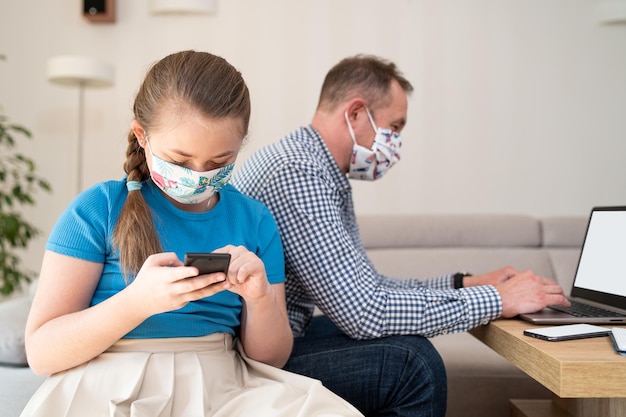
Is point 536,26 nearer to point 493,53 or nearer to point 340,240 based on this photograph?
point 493,53

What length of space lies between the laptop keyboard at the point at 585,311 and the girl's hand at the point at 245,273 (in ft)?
2.30

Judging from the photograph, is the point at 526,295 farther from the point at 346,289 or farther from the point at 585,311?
the point at 346,289

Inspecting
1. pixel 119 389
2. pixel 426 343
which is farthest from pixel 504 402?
pixel 119 389

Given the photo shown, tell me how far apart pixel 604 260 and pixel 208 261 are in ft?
3.43

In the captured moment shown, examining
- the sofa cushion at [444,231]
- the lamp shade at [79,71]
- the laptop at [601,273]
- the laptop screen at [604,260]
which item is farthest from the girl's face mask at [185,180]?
the lamp shade at [79,71]

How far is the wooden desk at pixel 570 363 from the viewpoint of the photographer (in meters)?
0.90

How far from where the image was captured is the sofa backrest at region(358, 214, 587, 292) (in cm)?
264

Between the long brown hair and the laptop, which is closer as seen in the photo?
the long brown hair

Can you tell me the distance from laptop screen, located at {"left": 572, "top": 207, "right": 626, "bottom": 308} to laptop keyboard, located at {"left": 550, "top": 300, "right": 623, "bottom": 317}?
0.04 metres

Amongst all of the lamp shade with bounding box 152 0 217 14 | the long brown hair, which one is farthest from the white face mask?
the lamp shade with bounding box 152 0 217 14

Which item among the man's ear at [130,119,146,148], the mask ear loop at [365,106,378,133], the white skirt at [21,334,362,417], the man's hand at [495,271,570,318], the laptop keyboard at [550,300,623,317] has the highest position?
the mask ear loop at [365,106,378,133]

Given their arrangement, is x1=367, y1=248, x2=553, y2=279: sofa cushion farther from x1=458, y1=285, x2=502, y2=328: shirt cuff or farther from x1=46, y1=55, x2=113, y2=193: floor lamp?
x1=46, y1=55, x2=113, y2=193: floor lamp

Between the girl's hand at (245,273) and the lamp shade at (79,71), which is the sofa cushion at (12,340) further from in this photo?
the lamp shade at (79,71)

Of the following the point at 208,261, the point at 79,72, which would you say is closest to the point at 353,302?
the point at 208,261
